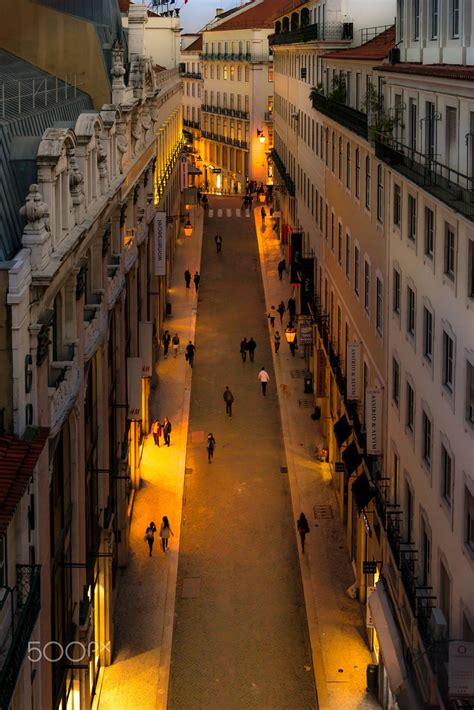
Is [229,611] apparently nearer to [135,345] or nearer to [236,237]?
[135,345]

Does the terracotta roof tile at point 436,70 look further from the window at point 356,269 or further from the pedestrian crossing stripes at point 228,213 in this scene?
the pedestrian crossing stripes at point 228,213

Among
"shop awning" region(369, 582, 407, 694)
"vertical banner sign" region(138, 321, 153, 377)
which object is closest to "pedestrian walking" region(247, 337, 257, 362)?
"vertical banner sign" region(138, 321, 153, 377)

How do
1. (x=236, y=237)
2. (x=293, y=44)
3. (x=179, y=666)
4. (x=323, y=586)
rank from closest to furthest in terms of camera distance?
(x=179, y=666) < (x=323, y=586) < (x=293, y=44) < (x=236, y=237)

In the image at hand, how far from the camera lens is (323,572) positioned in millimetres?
36562

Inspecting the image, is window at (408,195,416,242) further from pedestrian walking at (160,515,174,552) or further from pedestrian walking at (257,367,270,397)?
pedestrian walking at (257,367,270,397)

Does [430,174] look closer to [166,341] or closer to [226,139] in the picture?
[166,341]

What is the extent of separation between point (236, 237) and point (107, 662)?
6936 cm

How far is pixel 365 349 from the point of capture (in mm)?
36125

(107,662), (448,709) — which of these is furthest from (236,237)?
(448,709)

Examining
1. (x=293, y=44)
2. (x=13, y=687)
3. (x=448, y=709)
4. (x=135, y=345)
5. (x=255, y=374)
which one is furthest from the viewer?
(x=293, y=44)

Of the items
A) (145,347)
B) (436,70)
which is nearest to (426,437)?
(436,70)

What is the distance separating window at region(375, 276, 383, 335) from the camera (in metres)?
32.9

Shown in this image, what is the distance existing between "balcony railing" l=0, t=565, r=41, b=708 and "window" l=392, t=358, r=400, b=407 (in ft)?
44.2

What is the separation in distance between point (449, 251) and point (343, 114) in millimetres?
19458
